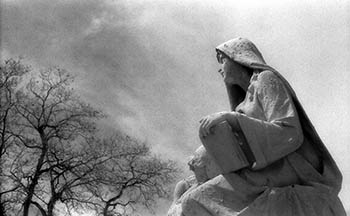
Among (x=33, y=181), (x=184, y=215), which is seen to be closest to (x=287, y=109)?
(x=184, y=215)

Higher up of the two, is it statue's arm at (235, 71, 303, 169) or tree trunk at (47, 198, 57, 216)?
tree trunk at (47, 198, 57, 216)

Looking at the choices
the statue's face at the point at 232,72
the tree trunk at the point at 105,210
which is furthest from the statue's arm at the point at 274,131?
the tree trunk at the point at 105,210

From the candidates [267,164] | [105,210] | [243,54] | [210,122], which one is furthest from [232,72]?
[105,210]

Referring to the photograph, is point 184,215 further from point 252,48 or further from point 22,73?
point 22,73

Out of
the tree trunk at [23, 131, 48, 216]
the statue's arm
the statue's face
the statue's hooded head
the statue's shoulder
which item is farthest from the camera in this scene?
→ the tree trunk at [23, 131, 48, 216]

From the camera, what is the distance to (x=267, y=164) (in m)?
4.68

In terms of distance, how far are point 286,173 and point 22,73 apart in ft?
39.7

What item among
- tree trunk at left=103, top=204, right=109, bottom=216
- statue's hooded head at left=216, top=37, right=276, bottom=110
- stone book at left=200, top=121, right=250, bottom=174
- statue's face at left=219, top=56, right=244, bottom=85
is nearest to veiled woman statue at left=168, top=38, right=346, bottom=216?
stone book at left=200, top=121, right=250, bottom=174

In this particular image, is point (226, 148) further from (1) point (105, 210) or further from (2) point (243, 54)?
(1) point (105, 210)

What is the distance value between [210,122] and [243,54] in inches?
37.7

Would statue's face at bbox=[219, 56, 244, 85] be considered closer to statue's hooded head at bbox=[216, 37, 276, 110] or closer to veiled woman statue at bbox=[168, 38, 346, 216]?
statue's hooded head at bbox=[216, 37, 276, 110]

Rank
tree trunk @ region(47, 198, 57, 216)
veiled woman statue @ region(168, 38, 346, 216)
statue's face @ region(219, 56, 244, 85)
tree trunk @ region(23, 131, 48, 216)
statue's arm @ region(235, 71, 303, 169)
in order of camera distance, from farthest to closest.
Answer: tree trunk @ region(47, 198, 57, 216) → tree trunk @ region(23, 131, 48, 216) → statue's face @ region(219, 56, 244, 85) → statue's arm @ region(235, 71, 303, 169) → veiled woman statue @ region(168, 38, 346, 216)

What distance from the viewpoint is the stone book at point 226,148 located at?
4.68m

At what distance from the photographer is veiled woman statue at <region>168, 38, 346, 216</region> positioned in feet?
14.8
